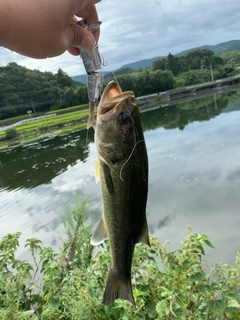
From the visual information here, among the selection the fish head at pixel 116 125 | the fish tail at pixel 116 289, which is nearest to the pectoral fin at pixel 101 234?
the fish tail at pixel 116 289

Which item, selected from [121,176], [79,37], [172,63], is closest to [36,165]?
[121,176]

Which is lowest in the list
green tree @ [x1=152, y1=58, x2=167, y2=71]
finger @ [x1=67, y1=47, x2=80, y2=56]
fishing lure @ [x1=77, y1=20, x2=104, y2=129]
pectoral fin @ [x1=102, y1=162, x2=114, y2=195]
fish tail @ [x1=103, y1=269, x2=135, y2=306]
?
fish tail @ [x1=103, y1=269, x2=135, y2=306]

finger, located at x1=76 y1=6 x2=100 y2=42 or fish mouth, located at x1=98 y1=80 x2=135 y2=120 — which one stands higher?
finger, located at x1=76 y1=6 x2=100 y2=42

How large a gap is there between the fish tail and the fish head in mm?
693

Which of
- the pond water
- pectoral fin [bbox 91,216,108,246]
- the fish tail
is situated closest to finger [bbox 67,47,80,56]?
the pond water

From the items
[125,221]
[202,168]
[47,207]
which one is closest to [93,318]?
[125,221]

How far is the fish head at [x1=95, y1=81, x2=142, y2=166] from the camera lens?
1.49 m

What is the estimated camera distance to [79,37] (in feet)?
4.66

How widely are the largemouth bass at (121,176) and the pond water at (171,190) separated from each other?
0.42 m

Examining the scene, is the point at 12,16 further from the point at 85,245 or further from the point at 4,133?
the point at 4,133

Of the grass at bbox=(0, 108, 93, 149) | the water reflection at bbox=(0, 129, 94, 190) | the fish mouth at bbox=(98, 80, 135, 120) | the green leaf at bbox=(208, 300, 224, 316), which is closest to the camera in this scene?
the fish mouth at bbox=(98, 80, 135, 120)

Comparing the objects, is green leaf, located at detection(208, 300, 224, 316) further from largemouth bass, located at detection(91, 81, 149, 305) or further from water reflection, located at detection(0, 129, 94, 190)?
water reflection, located at detection(0, 129, 94, 190)

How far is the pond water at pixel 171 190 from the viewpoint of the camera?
5219 mm

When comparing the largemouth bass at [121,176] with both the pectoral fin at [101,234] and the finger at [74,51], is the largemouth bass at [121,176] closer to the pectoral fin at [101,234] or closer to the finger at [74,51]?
the pectoral fin at [101,234]
